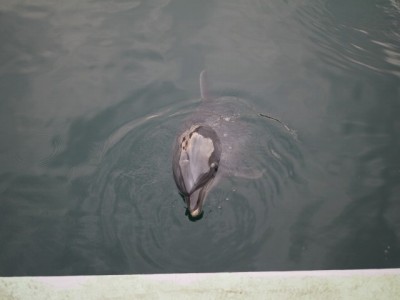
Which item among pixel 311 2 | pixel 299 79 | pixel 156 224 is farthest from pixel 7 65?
pixel 311 2

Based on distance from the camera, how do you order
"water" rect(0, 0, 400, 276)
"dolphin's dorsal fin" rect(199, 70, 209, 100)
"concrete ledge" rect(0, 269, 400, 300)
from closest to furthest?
"concrete ledge" rect(0, 269, 400, 300)
"water" rect(0, 0, 400, 276)
"dolphin's dorsal fin" rect(199, 70, 209, 100)

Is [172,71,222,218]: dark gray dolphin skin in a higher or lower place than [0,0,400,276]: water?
higher

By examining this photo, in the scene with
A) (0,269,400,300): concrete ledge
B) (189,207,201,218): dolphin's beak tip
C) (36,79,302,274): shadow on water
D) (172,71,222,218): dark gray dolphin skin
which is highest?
(0,269,400,300): concrete ledge

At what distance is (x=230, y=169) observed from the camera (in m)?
4.18

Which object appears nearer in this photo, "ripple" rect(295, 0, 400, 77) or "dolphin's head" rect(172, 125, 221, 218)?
"dolphin's head" rect(172, 125, 221, 218)

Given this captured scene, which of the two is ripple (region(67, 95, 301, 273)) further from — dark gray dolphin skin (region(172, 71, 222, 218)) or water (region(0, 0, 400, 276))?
dark gray dolphin skin (region(172, 71, 222, 218))

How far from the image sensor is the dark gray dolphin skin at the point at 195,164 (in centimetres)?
368

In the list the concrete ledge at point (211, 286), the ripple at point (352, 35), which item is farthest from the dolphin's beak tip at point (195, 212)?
the ripple at point (352, 35)

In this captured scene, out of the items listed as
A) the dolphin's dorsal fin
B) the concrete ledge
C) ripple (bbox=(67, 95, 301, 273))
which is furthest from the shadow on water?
the concrete ledge

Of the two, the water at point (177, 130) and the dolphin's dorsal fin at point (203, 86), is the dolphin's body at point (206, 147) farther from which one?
the water at point (177, 130)

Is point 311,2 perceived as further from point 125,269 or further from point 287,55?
point 125,269

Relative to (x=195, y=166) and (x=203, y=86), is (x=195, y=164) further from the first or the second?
(x=203, y=86)

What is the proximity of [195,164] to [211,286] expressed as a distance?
1.21 meters

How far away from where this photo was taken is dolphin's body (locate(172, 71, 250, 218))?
3703 mm
